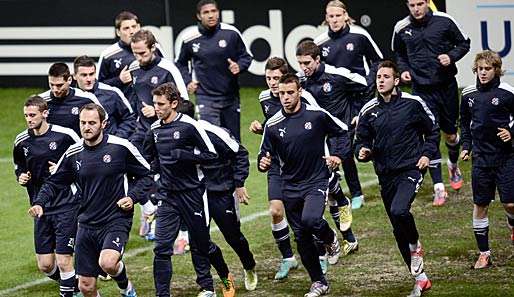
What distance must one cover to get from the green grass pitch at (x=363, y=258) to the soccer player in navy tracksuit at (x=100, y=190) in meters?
1.43

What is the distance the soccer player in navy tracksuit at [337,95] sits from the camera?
14570 millimetres

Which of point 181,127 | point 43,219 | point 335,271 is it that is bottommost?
point 335,271

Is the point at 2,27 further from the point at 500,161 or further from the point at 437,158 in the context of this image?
the point at 500,161

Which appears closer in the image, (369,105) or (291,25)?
(369,105)

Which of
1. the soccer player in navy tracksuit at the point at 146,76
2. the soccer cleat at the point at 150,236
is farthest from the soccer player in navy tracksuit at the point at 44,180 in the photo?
the soccer cleat at the point at 150,236

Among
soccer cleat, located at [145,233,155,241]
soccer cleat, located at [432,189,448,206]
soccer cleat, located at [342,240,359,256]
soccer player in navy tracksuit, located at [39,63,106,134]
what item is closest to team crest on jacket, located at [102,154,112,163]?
soccer player in navy tracksuit, located at [39,63,106,134]

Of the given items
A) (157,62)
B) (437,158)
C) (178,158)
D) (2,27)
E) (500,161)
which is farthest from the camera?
(2,27)

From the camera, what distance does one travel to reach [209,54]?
17.3 meters

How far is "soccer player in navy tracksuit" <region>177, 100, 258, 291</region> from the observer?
43.5 ft

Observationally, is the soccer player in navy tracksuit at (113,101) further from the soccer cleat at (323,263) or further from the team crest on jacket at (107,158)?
the soccer cleat at (323,263)

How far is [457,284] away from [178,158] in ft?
10.1

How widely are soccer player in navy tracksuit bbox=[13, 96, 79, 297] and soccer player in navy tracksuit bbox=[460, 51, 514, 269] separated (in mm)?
4063

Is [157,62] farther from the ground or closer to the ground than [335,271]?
farther from the ground

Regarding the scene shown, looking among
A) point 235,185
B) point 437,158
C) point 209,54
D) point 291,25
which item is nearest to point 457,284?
point 235,185
